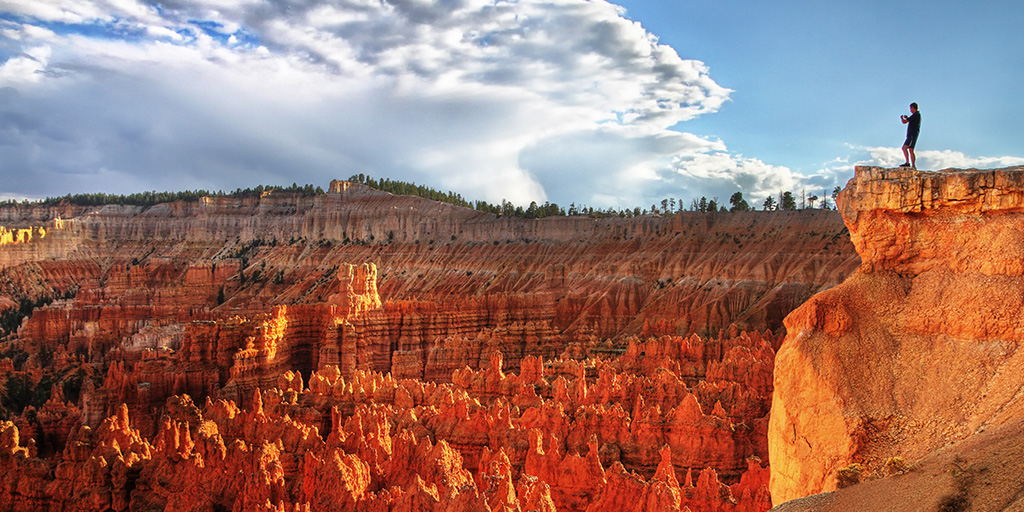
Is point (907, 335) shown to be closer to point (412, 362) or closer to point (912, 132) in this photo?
point (912, 132)

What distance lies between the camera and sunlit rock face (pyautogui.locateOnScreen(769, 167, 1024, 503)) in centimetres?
905

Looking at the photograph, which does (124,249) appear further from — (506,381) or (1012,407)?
(1012,407)

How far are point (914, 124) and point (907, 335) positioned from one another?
431 centimetres

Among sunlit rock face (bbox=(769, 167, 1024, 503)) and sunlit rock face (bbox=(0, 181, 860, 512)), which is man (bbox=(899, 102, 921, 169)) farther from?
sunlit rock face (bbox=(0, 181, 860, 512))

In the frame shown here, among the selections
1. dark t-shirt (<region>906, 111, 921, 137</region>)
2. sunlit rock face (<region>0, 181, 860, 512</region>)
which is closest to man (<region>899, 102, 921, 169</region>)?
dark t-shirt (<region>906, 111, 921, 137</region>)

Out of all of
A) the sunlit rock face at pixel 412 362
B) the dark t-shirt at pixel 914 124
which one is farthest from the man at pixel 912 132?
the sunlit rock face at pixel 412 362

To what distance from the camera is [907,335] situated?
33.3 ft

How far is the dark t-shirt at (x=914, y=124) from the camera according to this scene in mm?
12312

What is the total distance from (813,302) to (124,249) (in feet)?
421

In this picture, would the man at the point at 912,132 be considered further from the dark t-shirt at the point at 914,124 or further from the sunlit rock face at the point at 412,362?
the sunlit rock face at the point at 412,362

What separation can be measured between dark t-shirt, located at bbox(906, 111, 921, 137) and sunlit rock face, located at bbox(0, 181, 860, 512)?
7.55 m

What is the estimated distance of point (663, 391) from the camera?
79.5 ft

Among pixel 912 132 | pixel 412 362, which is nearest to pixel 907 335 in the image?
pixel 912 132

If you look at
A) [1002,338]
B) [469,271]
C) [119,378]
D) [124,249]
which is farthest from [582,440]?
[124,249]
